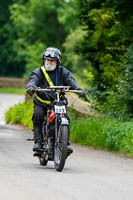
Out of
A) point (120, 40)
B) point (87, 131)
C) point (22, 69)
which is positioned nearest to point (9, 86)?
point (22, 69)

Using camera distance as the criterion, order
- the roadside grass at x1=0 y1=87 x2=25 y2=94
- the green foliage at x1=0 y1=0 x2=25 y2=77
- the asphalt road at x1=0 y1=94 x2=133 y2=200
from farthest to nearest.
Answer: the green foliage at x1=0 y1=0 x2=25 y2=77
the roadside grass at x1=0 y1=87 x2=25 y2=94
the asphalt road at x1=0 y1=94 x2=133 y2=200

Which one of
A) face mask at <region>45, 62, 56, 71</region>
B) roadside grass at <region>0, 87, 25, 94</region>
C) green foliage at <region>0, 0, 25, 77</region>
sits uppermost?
green foliage at <region>0, 0, 25, 77</region>

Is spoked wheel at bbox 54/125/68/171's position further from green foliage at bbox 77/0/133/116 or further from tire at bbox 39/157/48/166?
green foliage at bbox 77/0/133/116

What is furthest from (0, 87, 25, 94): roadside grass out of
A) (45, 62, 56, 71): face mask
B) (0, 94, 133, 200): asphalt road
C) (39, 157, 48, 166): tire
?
(45, 62, 56, 71): face mask

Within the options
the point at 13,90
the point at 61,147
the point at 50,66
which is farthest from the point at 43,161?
the point at 13,90

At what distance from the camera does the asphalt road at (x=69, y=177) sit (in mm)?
7562

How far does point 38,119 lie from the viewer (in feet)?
34.2

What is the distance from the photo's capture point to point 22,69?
270 ft

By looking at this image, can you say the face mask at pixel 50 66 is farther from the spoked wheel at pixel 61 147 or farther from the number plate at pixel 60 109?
the spoked wheel at pixel 61 147

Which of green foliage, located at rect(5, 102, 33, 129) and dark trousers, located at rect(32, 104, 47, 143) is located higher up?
dark trousers, located at rect(32, 104, 47, 143)

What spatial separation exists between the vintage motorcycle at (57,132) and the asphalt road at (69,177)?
0.64 ft

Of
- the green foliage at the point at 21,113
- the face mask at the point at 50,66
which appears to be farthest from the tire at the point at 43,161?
the green foliage at the point at 21,113

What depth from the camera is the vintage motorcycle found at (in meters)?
9.67

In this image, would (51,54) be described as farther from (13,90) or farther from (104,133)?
(13,90)
